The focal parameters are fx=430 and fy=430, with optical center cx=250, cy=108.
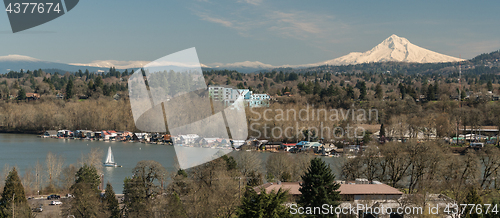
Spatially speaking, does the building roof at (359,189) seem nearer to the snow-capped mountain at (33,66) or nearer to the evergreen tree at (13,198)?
the evergreen tree at (13,198)

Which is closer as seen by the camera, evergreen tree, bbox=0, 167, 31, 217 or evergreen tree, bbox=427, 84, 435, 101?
evergreen tree, bbox=0, 167, 31, 217

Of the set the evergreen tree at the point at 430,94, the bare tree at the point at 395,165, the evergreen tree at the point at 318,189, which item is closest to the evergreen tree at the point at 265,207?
the evergreen tree at the point at 318,189

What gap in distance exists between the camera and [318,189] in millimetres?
5820

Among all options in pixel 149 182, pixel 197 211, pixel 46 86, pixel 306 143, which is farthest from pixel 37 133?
pixel 197 211

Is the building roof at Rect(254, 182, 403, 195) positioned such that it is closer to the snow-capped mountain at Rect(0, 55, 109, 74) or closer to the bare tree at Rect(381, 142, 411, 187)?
the bare tree at Rect(381, 142, 411, 187)

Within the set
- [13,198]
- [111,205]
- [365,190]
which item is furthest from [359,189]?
[13,198]

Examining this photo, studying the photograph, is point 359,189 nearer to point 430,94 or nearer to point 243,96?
point 243,96

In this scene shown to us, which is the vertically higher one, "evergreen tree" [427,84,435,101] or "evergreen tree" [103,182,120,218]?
"evergreen tree" [427,84,435,101]

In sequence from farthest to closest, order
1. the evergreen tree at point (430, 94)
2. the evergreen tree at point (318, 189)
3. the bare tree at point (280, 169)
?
the evergreen tree at point (430, 94), the bare tree at point (280, 169), the evergreen tree at point (318, 189)

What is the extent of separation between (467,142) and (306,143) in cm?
818

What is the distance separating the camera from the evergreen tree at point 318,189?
18.9 feet

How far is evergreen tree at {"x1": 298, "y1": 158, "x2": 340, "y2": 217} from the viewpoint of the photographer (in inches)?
227

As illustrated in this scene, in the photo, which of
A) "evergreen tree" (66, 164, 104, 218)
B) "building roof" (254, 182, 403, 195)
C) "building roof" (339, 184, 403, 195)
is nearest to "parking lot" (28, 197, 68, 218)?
"evergreen tree" (66, 164, 104, 218)

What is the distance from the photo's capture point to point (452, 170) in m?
10.1
